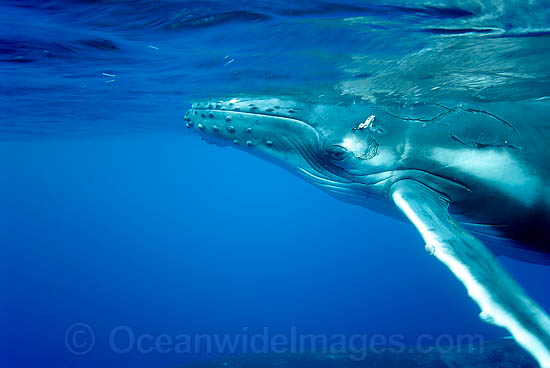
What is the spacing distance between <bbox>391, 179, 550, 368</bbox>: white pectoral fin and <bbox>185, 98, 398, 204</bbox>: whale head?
4.71 feet

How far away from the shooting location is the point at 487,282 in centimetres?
286

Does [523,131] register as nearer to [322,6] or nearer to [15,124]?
[322,6]

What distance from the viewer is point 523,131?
173 inches

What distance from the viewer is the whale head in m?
4.96

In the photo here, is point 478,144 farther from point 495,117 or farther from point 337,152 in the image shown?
point 337,152

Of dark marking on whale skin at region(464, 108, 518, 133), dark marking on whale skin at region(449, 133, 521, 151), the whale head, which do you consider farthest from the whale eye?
dark marking on whale skin at region(464, 108, 518, 133)

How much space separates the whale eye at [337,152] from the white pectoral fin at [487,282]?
1490mm

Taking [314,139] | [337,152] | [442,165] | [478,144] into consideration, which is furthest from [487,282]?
[314,139]

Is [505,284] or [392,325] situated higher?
[392,325]

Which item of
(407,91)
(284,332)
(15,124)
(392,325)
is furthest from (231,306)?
(407,91)

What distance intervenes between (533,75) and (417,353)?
25.5 ft

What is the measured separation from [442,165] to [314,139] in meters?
1.69

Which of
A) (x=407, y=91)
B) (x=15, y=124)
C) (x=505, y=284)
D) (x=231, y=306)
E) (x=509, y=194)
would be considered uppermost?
(x=15, y=124)

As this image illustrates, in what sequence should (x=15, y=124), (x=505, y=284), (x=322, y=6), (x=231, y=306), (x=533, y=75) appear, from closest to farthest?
(x=505, y=284)
(x=322, y=6)
(x=533, y=75)
(x=15, y=124)
(x=231, y=306)
